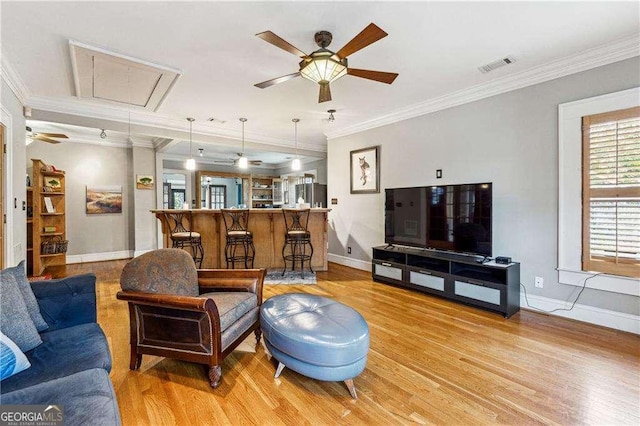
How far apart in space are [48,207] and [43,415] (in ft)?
20.1

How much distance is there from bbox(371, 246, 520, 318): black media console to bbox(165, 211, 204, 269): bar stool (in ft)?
9.45

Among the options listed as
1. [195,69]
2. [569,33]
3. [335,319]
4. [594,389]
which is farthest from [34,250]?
[569,33]

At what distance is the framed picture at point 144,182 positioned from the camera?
6.56m

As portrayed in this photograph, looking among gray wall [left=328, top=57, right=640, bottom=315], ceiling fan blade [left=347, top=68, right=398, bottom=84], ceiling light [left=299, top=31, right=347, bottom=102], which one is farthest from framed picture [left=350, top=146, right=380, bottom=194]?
ceiling light [left=299, top=31, right=347, bottom=102]

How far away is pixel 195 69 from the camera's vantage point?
316cm

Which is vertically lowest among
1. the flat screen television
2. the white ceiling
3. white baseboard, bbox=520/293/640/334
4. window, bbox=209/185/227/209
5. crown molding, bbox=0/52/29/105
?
white baseboard, bbox=520/293/640/334

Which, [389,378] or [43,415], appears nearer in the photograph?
[43,415]

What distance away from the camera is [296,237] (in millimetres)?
4906

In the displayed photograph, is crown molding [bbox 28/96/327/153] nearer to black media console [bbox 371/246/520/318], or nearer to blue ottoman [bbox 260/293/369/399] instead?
black media console [bbox 371/246/520/318]

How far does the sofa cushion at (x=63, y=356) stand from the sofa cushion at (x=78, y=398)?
23cm

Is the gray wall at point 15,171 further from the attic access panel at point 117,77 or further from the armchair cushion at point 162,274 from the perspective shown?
the armchair cushion at point 162,274

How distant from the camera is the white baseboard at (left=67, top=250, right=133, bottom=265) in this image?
20.4 ft

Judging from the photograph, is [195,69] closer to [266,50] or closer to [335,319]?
[266,50]

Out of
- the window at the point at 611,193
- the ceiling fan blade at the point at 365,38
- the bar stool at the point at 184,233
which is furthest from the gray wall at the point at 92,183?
the window at the point at 611,193
